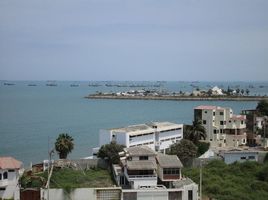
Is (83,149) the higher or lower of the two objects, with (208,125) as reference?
lower

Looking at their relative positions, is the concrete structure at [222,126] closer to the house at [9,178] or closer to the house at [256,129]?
the house at [256,129]

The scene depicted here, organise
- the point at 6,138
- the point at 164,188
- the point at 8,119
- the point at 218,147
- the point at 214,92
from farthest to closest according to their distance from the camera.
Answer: the point at 214,92 < the point at 8,119 < the point at 6,138 < the point at 218,147 < the point at 164,188

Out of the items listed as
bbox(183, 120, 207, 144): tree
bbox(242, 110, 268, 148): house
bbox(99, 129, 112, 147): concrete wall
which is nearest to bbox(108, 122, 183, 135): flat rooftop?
bbox(99, 129, 112, 147): concrete wall

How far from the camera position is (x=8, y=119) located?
71.0 meters

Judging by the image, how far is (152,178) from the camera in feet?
69.1

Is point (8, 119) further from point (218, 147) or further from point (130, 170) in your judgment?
point (130, 170)

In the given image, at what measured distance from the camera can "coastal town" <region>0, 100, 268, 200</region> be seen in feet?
63.6

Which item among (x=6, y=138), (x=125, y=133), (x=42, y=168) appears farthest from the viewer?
(x=6, y=138)

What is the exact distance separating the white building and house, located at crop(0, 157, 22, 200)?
1060cm

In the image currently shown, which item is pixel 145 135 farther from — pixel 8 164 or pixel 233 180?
Result: pixel 8 164

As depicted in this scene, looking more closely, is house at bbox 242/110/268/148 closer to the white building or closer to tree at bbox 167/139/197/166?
the white building

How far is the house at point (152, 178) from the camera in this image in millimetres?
19406

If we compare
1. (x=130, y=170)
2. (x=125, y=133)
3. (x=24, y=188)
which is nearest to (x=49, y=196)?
(x=24, y=188)

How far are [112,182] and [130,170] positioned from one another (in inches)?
79.8
